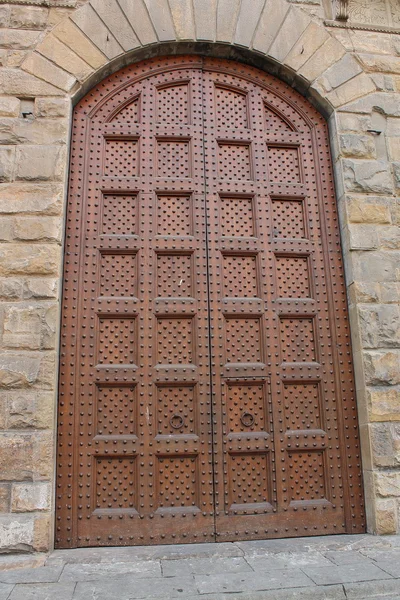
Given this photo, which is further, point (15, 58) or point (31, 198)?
point (15, 58)

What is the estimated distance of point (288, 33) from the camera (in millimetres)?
4879

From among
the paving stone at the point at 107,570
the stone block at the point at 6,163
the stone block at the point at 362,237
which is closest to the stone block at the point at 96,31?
the stone block at the point at 6,163

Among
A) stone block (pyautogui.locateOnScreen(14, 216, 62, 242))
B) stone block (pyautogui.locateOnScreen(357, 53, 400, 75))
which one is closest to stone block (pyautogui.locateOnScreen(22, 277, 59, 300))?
stone block (pyautogui.locateOnScreen(14, 216, 62, 242))

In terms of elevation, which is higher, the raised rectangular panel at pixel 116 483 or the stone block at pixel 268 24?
the stone block at pixel 268 24

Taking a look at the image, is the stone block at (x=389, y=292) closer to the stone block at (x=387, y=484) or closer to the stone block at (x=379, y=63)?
the stone block at (x=387, y=484)

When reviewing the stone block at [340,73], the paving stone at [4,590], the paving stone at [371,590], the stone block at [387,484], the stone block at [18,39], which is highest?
the stone block at [18,39]

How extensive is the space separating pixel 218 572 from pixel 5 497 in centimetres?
157

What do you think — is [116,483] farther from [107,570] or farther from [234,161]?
[234,161]

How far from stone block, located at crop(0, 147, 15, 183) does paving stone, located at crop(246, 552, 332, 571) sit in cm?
345

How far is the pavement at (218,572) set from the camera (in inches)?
113

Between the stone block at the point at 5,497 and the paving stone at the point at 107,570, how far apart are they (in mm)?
622

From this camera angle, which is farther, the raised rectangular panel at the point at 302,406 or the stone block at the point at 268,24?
the stone block at the point at 268,24

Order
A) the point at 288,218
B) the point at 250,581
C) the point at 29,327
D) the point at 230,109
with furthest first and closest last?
the point at 230,109
the point at 288,218
the point at 29,327
the point at 250,581

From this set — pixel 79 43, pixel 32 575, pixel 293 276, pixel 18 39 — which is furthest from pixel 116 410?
pixel 18 39
